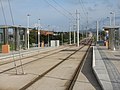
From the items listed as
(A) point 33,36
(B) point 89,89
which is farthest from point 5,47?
(A) point 33,36

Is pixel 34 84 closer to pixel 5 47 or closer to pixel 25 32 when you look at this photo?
pixel 5 47

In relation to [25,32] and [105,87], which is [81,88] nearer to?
[105,87]

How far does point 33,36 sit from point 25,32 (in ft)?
145

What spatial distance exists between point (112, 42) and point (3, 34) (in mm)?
14607

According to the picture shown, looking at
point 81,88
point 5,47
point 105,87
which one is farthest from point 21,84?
point 5,47

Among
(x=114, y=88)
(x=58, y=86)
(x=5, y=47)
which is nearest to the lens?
(x=114, y=88)

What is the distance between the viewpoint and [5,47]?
40.2 meters

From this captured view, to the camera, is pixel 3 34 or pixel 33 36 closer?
pixel 3 34

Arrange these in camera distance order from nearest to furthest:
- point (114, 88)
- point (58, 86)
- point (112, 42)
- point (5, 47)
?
1. point (114, 88)
2. point (58, 86)
3. point (5, 47)
4. point (112, 42)

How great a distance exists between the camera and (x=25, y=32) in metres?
47.9

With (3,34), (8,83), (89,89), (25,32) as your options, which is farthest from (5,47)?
(89,89)

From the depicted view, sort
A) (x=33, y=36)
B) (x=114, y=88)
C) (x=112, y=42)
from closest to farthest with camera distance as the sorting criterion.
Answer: (x=114, y=88)
(x=112, y=42)
(x=33, y=36)

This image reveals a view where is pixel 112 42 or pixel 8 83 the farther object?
pixel 112 42

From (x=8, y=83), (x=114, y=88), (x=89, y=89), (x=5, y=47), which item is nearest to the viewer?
(x=114, y=88)
